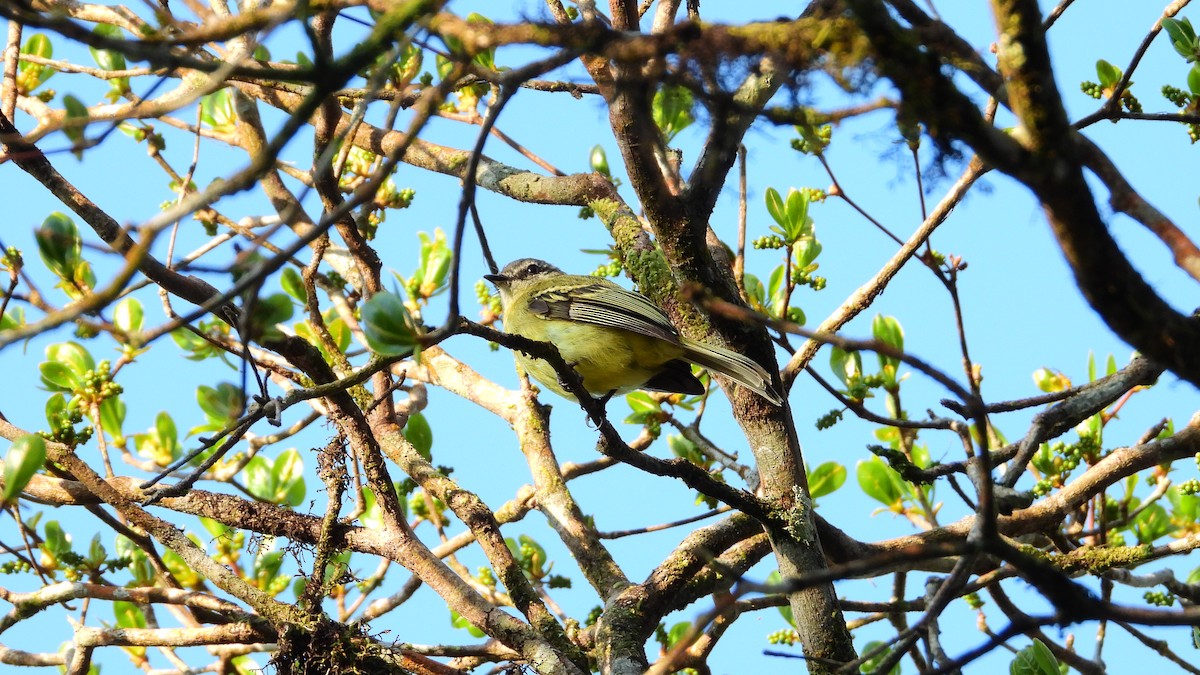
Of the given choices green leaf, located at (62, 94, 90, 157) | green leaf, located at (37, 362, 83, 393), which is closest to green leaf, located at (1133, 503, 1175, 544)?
green leaf, located at (62, 94, 90, 157)

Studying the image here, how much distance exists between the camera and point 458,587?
4.57m

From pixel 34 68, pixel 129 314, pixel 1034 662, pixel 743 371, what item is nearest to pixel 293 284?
pixel 129 314

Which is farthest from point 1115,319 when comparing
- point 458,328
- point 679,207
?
point 679,207

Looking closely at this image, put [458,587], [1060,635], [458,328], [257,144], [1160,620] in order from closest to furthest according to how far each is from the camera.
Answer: [1160,620] → [1060,635] → [458,328] → [458,587] → [257,144]

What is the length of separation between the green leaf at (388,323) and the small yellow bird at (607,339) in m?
2.31

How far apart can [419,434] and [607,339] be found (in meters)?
1.20

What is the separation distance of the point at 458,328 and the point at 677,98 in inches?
32.1

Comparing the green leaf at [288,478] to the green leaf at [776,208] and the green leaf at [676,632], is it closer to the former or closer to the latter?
the green leaf at [676,632]

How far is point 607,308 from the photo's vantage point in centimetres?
552

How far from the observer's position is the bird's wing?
201 inches

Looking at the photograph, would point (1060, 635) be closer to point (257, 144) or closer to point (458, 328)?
point (458, 328)

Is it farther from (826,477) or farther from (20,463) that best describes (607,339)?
(20,463)

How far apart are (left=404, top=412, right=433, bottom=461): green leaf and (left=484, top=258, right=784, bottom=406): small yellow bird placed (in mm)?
631

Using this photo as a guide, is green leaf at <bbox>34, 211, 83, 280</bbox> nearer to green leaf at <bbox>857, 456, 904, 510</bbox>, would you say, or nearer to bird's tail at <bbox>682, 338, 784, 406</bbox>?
bird's tail at <bbox>682, 338, 784, 406</bbox>
